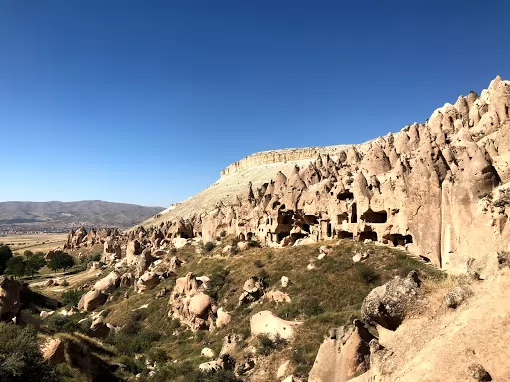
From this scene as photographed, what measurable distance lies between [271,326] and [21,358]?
1070cm

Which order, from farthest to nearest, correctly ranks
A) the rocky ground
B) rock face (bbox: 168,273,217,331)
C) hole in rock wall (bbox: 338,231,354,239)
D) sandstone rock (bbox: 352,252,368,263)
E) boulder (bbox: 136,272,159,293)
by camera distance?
boulder (bbox: 136,272,159,293) → hole in rock wall (bbox: 338,231,354,239) → rock face (bbox: 168,273,217,331) → sandstone rock (bbox: 352,252,368,263) → the rocky ground

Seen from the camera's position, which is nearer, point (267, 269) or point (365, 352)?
point (365, 352)

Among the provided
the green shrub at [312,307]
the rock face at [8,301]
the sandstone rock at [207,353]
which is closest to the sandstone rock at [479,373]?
the green shrub at [312,307]

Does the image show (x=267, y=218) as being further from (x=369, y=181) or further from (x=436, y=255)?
(x=436, y=255)

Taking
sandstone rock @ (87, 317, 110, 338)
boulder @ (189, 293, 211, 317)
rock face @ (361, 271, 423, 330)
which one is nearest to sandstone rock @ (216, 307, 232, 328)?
boulder @ (189, 293, 211, 317)

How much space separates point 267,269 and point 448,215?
45.8 feet

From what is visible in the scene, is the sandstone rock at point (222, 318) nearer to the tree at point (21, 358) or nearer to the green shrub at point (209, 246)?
the tree at point (21, 358)

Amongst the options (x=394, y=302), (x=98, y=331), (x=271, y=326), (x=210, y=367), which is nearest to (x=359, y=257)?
(x=271, y=326)

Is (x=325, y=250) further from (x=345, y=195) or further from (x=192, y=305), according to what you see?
(x=192, y=305)

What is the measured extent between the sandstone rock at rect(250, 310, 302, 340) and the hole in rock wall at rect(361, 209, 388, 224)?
12929 millimetres

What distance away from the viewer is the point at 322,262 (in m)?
27.1

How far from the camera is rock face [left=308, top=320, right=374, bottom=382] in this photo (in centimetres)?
1053

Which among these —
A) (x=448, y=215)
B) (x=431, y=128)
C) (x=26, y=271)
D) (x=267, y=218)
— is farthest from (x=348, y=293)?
(x=26, y=271)

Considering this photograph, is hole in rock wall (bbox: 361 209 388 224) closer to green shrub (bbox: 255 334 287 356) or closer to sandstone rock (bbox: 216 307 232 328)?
sandstone rock (bbox: 216 307 232 328)
